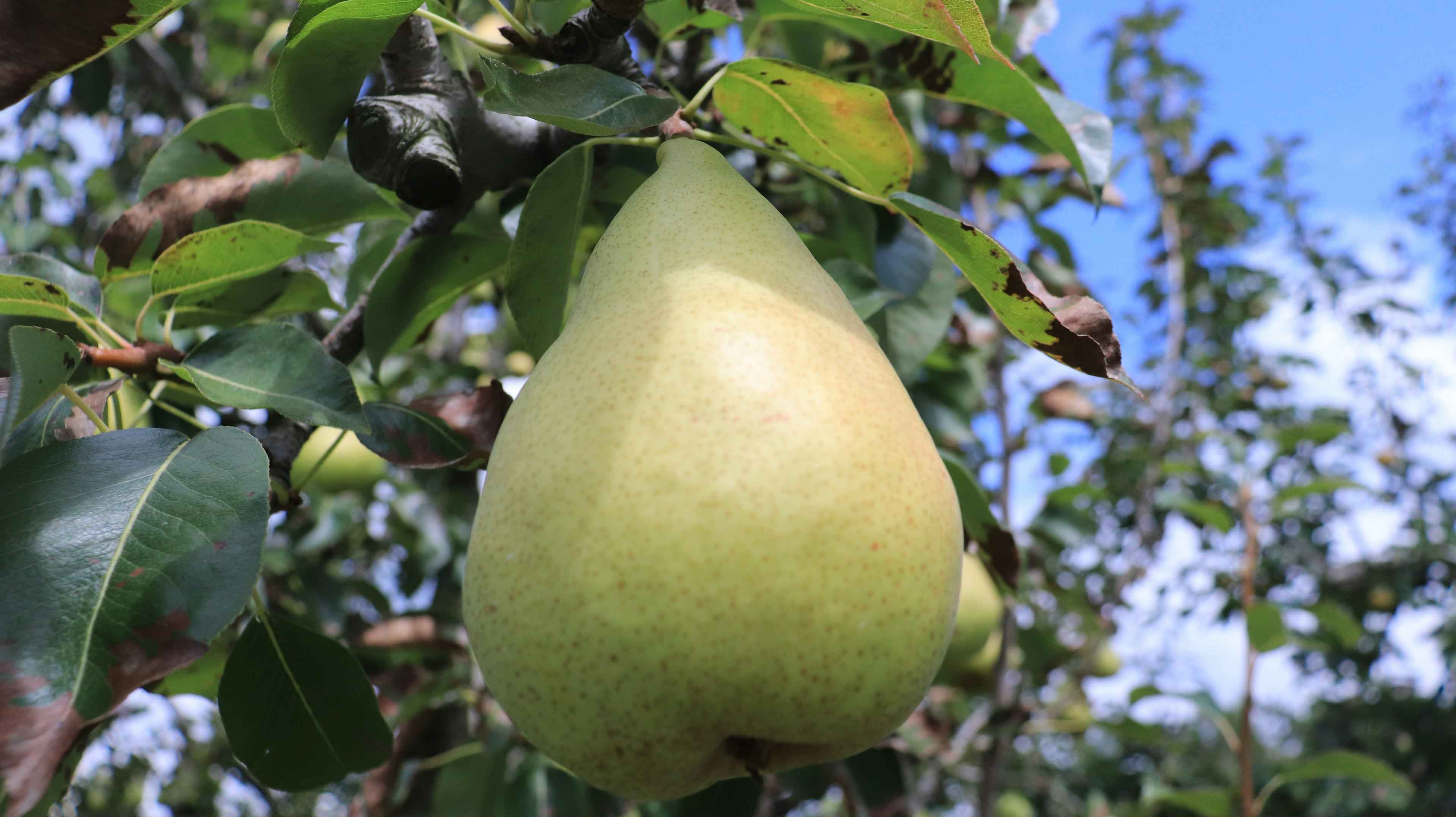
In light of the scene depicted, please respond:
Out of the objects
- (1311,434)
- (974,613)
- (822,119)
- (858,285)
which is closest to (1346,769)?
(1311,434)

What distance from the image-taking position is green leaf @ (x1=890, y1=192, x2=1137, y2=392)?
29.6 inches

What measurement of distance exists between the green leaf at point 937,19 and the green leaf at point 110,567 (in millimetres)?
571

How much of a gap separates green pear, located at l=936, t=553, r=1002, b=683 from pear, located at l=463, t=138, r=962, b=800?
1355 mm

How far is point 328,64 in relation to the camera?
2.70 feet

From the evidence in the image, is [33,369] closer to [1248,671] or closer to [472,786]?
[472,786]

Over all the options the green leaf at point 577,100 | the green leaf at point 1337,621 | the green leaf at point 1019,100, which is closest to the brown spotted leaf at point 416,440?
the green leaf at point 577,100

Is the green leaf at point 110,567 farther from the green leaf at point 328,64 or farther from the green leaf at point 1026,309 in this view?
the green leaf at point 1026,309

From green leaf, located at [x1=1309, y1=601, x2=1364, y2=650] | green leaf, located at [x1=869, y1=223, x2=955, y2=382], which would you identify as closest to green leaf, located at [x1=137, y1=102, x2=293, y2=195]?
green leaf, located at [x1=869, y1=223, x2=955, y2=382]

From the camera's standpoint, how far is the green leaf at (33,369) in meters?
0.62

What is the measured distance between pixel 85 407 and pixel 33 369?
147 millimetres

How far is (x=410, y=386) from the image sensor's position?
2.93m

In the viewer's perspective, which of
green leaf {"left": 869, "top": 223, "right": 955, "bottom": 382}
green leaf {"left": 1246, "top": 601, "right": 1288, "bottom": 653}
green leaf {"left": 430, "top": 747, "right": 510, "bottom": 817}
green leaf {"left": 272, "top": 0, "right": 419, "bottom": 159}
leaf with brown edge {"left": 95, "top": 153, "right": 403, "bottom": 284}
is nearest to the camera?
green leaf {"left": 272, "top": 0, "right": 419, "bottom": 159}

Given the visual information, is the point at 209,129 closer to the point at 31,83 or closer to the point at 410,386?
the point at 31,83

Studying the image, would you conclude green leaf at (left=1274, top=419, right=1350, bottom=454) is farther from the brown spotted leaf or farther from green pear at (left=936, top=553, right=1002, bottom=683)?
the brown spotted leaf
